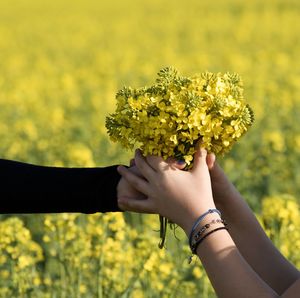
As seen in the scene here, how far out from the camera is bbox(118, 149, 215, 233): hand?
5.68 ft

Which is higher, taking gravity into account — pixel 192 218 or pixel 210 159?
pixel 210 159

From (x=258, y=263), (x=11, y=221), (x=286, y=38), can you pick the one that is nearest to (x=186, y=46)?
(x=286, y=38)

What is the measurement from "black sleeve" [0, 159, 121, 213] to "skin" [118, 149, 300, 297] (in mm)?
57

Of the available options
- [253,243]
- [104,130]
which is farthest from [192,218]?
[104,130]

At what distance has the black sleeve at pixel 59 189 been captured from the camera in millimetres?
1901

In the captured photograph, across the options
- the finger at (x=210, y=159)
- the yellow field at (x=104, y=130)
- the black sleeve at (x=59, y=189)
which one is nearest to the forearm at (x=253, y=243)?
the finger at (x=210, y=159)

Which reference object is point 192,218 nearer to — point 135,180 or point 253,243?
point 135,180


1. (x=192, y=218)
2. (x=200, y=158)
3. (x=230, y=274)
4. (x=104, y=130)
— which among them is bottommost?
(x=230, y=274)

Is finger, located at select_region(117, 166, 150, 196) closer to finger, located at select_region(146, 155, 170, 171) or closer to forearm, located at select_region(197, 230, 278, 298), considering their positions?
finger, located at select_region(146, 155, 170, 171)

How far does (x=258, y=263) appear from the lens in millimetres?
1978

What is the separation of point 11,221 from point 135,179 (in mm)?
1143

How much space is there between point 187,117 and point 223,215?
303 millimetres

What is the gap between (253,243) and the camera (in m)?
1.99

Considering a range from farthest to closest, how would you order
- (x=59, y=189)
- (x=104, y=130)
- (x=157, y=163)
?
(x=104, y=130) < (x=59, y=189) < (x=157, y=163)
